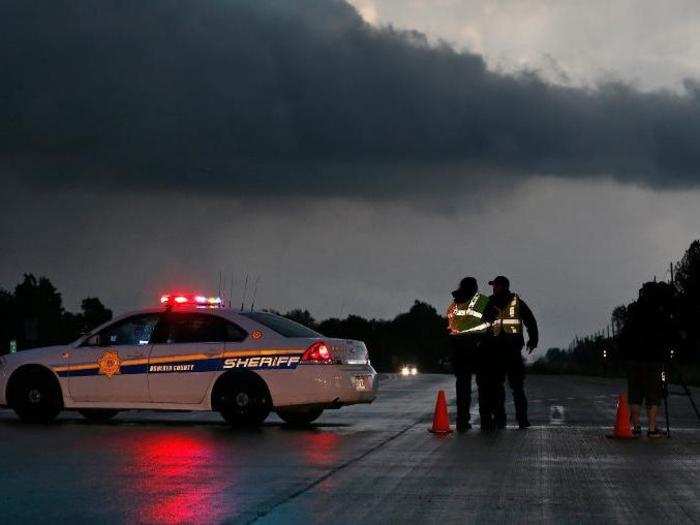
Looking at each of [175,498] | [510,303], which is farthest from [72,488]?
[510,303]

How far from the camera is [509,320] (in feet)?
58.3

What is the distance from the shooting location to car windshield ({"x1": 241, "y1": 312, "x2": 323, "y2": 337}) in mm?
18156

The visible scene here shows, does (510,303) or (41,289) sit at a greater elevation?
(41,289)

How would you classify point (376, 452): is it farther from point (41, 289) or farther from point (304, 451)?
point (41, 289)

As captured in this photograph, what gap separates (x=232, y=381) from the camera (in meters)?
17.9

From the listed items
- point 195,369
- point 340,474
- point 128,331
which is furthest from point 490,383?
point 340,474

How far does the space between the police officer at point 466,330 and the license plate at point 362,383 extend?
3.90ft

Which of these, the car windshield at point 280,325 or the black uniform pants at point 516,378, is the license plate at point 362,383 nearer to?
the car windshield at point 280,325

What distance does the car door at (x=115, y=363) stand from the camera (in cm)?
1827

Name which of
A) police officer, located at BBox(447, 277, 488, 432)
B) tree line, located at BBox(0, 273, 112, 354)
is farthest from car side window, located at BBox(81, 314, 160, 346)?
tree line, located at BBox(0, 273, 112, 354)

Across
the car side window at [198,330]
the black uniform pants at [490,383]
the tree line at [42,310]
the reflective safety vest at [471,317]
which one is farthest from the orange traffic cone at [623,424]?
the tree line at [42,310]

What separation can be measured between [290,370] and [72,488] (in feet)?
23.5

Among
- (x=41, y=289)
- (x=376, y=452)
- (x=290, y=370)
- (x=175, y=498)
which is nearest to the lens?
(x=175, y=498)

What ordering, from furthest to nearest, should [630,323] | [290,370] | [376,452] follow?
[290,370], [630,323], [376,452]
